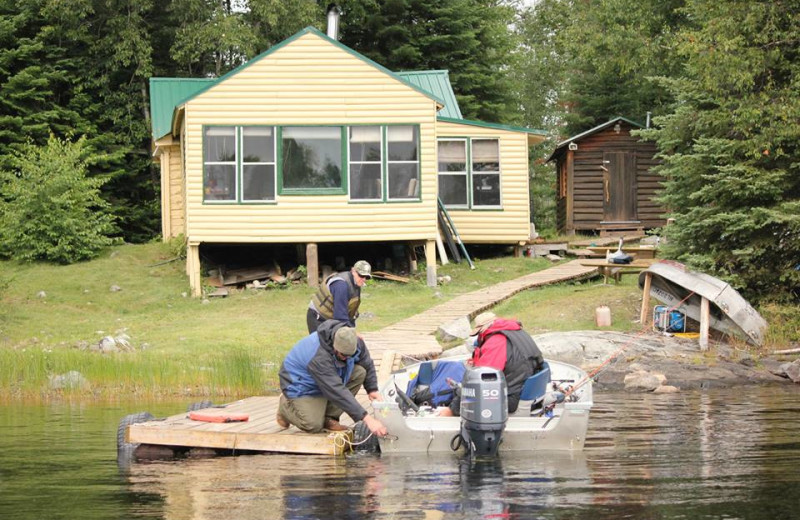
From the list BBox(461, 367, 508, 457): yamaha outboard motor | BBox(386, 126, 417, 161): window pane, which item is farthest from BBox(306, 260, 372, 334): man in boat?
BBox(386, 126, 417, 161): window pane

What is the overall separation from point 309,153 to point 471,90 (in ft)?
58.8

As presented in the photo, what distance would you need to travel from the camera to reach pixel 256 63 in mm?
26469

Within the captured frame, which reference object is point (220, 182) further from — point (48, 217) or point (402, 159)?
point (48, 217)

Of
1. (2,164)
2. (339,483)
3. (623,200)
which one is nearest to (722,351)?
(339,483)

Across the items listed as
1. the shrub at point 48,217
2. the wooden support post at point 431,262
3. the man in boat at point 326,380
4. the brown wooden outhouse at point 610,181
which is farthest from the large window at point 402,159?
the man in boat at point 326,380

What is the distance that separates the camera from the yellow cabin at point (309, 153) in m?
26.4

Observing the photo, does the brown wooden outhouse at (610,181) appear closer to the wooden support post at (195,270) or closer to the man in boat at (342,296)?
the wooden support post at (195,270)

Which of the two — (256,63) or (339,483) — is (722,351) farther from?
(256,63)

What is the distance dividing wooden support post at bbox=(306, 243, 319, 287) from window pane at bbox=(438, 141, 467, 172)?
17.9 ft

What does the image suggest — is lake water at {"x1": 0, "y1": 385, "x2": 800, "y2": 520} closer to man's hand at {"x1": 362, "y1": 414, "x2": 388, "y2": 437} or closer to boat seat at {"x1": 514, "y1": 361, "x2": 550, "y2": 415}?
man's hand at {"x1": 362, "y1": 414, "x2": 388, "y2": 437}

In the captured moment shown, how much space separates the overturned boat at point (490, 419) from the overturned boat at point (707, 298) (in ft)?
25.3

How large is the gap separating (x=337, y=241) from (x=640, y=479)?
58.3 feet

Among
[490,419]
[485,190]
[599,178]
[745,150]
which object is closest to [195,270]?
[485,190]

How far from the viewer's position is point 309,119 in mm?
26531
